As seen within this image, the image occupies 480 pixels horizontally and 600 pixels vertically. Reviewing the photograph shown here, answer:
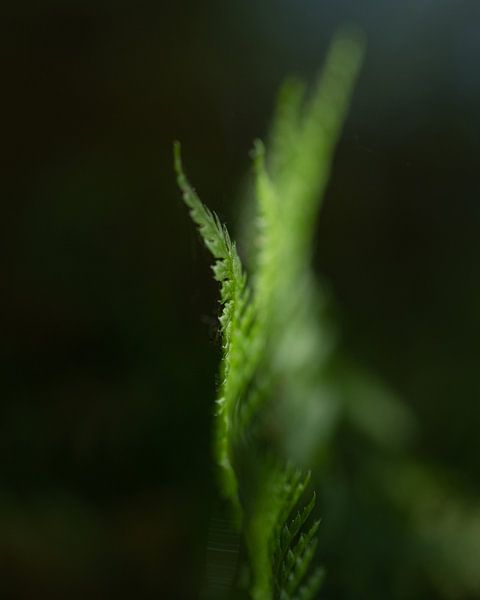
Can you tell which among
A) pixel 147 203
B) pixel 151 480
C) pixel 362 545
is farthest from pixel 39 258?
pixel 362 545

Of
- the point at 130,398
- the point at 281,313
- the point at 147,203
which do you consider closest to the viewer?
the point at 281,313

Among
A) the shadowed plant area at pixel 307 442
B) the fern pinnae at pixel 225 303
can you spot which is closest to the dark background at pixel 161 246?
the shadowed plant area at pixel 307 442

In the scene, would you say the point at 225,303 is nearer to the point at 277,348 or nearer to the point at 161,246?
the point at 277,348

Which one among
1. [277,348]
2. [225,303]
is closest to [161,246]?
[277,348]

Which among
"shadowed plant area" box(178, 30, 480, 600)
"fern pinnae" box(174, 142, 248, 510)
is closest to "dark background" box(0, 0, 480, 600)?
"shadowed plant area" box(178, 30, 480, 600)

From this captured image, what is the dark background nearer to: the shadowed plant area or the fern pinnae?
the shadowed plant area

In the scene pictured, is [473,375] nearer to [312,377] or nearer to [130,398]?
[312,377]
